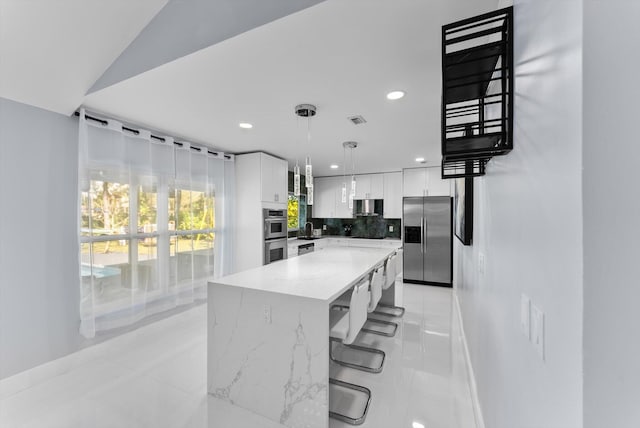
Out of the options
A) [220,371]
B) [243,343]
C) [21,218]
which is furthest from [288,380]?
[21,218]

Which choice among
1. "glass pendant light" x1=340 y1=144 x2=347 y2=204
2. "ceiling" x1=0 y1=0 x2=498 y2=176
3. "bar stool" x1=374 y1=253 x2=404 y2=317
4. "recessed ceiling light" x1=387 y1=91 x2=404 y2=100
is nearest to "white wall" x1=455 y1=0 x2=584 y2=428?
"ceiling" x1=0 y1=0 x2=498 y2=176

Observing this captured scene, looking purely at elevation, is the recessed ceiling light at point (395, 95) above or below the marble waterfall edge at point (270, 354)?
above

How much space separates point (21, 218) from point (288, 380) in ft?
8.04

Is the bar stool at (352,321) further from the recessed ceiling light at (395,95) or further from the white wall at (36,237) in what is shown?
the white wall at (36,237)

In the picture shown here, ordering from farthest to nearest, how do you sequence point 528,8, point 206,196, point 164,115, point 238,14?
point 206,196 → point 164,115 → point 238,14 → point 528,8

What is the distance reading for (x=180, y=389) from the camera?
2.16 m

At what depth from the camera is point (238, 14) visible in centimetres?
153

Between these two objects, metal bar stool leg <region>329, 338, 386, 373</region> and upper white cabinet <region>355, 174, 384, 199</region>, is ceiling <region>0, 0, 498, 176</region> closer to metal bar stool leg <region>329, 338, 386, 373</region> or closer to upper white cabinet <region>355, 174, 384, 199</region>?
metal bar stool leg <region>329, 338, 386, 373</region>

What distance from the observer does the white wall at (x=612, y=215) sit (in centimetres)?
47

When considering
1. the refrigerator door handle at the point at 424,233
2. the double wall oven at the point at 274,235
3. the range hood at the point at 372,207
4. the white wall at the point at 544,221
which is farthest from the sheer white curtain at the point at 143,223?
the refrigerator door handle at the point at 424,233

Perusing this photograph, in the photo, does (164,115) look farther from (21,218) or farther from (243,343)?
(243,343)

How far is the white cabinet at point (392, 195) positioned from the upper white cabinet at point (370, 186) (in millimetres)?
106

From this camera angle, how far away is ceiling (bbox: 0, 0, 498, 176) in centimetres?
142

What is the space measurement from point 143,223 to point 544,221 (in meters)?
3.53
